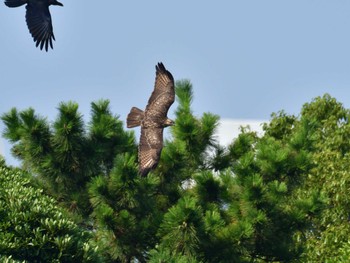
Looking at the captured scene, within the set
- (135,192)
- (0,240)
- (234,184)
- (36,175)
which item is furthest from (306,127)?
(0,240)

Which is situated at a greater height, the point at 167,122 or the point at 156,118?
the point at 167,122

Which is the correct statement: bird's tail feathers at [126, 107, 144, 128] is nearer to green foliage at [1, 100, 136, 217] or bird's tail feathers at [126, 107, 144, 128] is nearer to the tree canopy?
the tree canopy

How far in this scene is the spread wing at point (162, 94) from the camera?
24.3 metres

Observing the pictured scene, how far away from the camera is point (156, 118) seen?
24.2m

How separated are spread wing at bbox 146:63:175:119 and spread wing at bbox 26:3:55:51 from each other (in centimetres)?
223

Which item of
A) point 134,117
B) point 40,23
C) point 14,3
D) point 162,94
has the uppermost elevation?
point 40,23

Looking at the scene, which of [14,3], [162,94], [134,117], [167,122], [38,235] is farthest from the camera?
[134,117]

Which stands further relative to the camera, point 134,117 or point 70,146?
point 70,146

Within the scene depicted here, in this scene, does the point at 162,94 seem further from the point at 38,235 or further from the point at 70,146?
the point at 70,146

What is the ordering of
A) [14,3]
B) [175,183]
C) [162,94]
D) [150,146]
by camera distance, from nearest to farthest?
[150,146] → [14,3] → [162,94] → [175,183]

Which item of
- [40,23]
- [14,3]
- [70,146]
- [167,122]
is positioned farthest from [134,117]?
[70,146]

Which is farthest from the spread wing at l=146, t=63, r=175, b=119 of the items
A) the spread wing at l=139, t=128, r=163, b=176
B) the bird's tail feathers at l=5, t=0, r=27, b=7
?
the bird's tail feathers at l=5, t=0, r=27, b=7

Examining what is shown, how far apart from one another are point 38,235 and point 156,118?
2.98 m

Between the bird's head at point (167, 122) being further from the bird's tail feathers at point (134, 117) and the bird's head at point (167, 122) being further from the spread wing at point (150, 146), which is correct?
the bird's tail feathers at point (134, 117)
